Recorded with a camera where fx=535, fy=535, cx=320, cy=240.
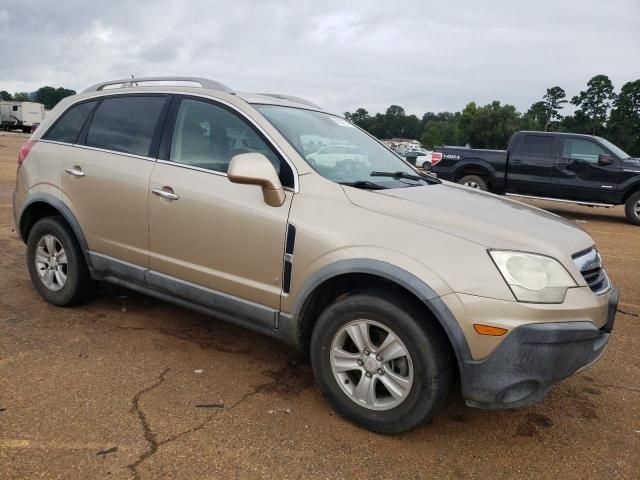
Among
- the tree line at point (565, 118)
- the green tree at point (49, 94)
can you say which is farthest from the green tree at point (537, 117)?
the green tree at point (49, 94)

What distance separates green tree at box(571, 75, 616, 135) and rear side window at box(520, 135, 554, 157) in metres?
80.0

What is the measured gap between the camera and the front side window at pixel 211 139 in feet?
10.8

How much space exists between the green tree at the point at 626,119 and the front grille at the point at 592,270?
8292 cm

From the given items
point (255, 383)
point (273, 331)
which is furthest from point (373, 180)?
point (255, 383)

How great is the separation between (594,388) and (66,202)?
13.1 feet

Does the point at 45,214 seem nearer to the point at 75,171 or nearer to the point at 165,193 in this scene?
the point at 75,171

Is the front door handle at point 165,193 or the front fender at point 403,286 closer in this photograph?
the front fender at point 403,286

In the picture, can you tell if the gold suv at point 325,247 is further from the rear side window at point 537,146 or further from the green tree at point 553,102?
the green tree at point 553,102

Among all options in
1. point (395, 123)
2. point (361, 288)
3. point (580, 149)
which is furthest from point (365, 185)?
point (395, 123)

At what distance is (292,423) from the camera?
2.90m

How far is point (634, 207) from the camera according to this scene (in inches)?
450

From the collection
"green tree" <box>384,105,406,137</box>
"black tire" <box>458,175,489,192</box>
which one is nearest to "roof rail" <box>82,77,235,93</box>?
"black tire" <box>458,175,489,192</box>

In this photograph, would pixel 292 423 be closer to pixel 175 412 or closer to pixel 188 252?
pixel 175 412

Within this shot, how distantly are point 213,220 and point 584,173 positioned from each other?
414 inches
